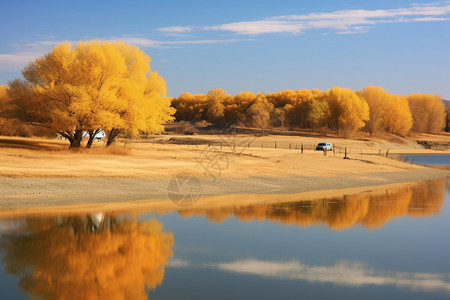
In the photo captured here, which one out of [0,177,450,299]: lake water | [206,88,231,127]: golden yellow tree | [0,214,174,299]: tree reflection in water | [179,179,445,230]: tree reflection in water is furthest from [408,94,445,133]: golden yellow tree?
[0,214,174,299]: tree reflection in water

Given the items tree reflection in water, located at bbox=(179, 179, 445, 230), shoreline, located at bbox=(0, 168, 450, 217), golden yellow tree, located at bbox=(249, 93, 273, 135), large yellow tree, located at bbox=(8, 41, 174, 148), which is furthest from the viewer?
golden yellow tree, located at bbox=(249, 93, 273, 135)

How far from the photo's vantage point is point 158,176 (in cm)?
3262

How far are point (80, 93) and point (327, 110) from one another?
8094cm

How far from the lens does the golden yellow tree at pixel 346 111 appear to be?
107m

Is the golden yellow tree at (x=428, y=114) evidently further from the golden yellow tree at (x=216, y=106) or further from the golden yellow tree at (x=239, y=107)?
the golden yellow tree at (x=216, y=106)

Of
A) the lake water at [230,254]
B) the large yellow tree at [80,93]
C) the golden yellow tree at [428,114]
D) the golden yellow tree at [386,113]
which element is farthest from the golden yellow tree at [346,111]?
the lake water at [230,254]

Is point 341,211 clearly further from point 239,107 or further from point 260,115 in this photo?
point 239,107

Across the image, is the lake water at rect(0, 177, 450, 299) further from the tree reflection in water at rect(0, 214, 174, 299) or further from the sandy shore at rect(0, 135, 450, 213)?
the sandy shore at rect(0, 135, 450, 213)

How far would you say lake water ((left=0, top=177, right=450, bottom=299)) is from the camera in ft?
42.1

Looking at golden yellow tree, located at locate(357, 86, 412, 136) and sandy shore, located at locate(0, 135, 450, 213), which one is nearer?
sandy shore, located at locate(0, 135, 450, 213)

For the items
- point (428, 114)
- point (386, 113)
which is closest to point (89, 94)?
point (386, 113)

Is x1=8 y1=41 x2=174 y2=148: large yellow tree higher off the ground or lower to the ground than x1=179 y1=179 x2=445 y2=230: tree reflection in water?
higher

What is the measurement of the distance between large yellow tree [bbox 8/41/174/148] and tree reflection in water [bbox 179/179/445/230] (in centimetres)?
1858

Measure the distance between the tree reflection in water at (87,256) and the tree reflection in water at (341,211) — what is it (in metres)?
4.39
